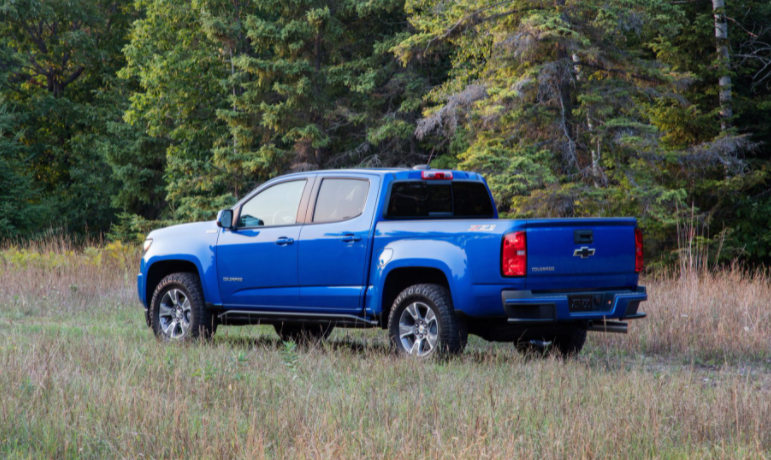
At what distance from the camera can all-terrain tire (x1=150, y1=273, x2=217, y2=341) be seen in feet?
32.4

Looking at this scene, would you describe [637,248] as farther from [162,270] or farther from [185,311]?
[162,270]

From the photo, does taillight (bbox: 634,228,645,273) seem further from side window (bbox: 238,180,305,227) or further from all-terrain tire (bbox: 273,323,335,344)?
all-terrain tire (bbox: 273,323,335,344)

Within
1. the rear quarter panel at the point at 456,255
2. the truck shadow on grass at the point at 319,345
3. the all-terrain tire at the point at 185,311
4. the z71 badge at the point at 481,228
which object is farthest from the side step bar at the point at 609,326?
the all-terrain tire at the point at 185,311

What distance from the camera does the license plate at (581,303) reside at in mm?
7855

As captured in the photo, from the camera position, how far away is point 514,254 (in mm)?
7598

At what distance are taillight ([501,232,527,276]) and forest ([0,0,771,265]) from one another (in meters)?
6.60

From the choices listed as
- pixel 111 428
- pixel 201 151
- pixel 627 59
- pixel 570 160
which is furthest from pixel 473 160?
pixel 201 151

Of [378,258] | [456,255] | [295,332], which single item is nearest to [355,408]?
[456,255]

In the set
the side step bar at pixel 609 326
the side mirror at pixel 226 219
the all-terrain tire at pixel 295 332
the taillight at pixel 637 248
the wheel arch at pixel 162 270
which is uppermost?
the side mirror at pixel 226 219

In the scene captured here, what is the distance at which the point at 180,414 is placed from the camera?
545 centimetres

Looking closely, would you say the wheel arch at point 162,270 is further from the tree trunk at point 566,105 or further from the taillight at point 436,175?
the tree trunk at point 566,105

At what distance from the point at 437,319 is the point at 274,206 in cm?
246

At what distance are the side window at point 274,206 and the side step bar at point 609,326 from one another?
10.5 feet

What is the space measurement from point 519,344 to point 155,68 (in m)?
24.0
